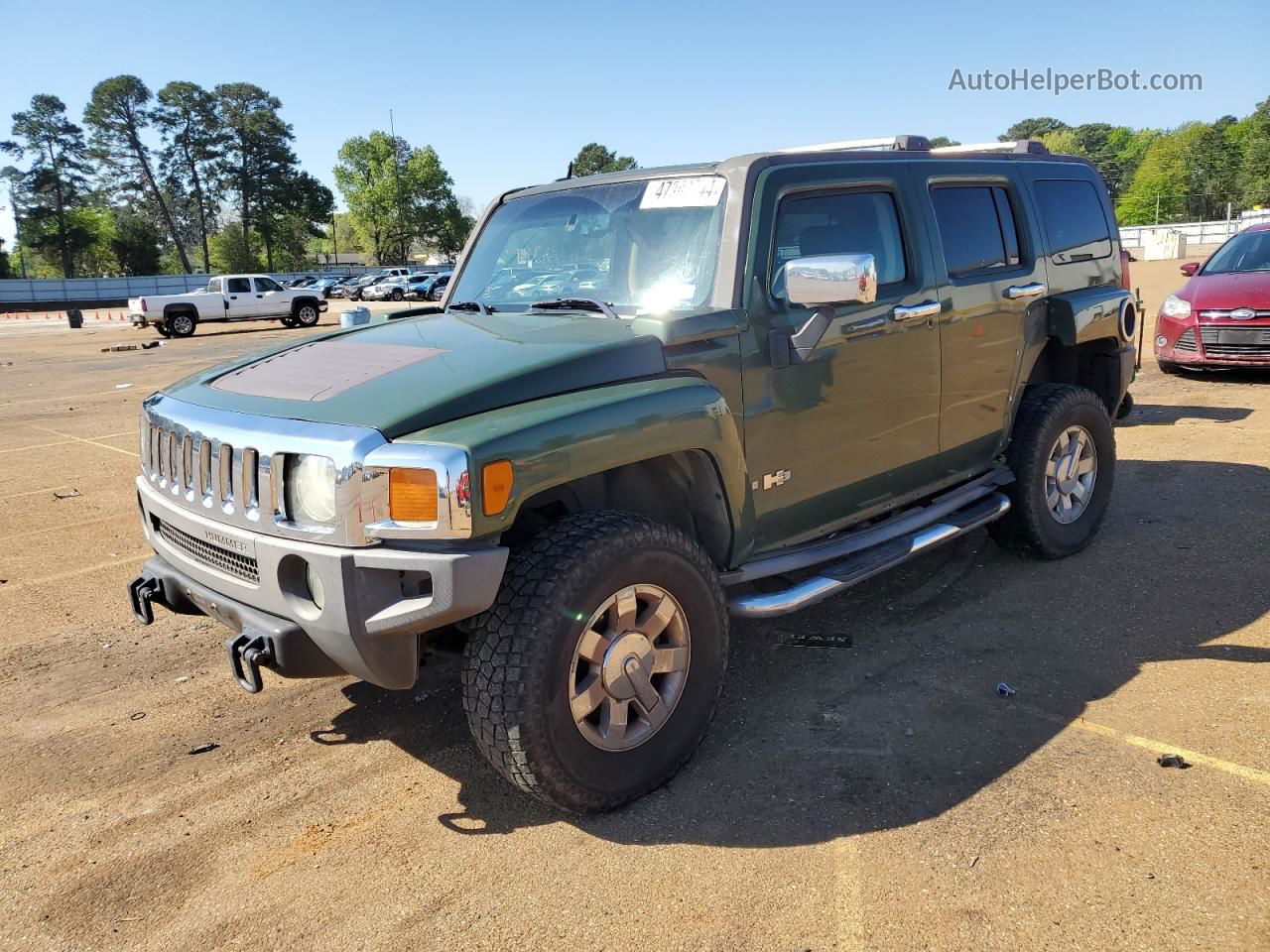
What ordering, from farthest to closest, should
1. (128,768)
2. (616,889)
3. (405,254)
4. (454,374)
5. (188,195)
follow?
(405,254) < (188,195) < (128,768) < (454,374) < (616,889)

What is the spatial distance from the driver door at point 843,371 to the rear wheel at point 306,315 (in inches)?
1214

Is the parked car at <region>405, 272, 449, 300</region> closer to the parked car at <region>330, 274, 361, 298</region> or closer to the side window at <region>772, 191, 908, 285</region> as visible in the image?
the parked car at <region>330, 274, 361, 298</region>

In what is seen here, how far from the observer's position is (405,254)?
96.3 meters

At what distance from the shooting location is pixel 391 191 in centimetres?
9225

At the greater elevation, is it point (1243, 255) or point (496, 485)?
point (1243, 255)

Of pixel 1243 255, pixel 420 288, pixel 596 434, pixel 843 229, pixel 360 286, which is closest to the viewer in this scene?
pixel 596 434

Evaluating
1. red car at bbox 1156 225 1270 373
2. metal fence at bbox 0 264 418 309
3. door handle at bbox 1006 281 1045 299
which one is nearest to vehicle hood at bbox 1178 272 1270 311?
red car at bbox 1156 225 1270 373

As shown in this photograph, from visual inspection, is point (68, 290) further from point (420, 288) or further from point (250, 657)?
point (250, 657)

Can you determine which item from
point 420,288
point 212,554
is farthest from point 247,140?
point 212,554

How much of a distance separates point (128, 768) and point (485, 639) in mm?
1667

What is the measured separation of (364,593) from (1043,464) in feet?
12.1

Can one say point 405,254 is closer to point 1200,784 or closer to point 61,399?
point 61,399

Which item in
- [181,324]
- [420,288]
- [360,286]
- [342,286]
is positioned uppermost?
[342,286]

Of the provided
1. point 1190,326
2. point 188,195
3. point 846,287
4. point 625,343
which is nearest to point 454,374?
point 625,343
